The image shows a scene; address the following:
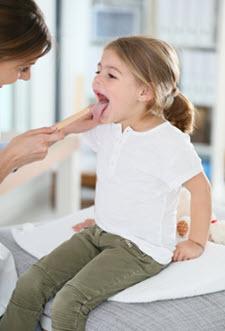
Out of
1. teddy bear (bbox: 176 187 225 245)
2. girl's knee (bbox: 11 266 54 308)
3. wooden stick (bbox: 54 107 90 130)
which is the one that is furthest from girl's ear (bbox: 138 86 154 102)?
girl's knee (bbox: 11 266 54 308)

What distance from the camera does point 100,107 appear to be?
1.43 meters

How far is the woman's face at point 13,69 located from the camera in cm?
131

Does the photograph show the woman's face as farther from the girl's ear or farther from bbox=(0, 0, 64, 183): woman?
the girl's ear

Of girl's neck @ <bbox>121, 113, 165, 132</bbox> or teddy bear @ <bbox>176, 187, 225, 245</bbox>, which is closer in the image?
girl's neck @ <bbox>121, 113, 165, 132</bbox>

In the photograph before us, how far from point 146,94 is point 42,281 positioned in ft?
1.88

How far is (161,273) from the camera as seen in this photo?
131 cm

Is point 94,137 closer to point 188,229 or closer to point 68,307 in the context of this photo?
point 188,229

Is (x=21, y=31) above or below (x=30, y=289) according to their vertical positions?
above

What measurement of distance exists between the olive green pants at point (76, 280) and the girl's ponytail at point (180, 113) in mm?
387

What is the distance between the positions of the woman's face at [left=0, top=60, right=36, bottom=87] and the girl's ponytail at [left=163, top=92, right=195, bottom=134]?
1.37 feet

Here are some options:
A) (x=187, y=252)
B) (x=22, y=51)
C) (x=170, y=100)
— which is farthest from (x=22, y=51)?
(x=187, y=252)

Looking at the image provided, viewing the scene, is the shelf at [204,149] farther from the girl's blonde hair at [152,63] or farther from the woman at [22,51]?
the woman at [22,51]

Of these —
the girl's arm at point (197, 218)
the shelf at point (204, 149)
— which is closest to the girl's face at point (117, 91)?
the girl's arm at point (197, 218)

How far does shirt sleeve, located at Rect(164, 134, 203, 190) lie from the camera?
1.29m
